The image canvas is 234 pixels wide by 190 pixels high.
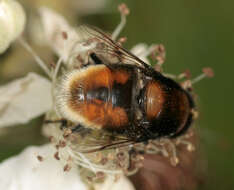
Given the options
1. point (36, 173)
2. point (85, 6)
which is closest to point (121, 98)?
point (36, 173)

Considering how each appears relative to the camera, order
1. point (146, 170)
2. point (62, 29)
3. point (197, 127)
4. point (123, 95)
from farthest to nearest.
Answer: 1. point (197, 127)
2. point (146, 170)
3. point (62, 29)
4. point (123, 95)

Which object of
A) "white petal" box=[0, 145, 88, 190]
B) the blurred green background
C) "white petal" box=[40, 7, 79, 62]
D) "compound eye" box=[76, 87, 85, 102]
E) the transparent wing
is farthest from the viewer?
the blurred green background

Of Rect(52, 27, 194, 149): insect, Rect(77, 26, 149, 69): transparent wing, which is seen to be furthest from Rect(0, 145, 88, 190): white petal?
Rect(77, 26, 149, 69): transparent wing

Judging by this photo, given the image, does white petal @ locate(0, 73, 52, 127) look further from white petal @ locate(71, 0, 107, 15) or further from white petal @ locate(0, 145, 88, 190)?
white petal @ locate(71, 0, 107, 15)

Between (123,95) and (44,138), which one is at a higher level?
(123,95)

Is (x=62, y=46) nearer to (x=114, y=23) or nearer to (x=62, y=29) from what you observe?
(x=62, y=29)

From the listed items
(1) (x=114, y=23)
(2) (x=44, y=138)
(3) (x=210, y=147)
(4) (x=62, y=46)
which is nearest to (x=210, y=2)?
(1) (x=114, y=23)

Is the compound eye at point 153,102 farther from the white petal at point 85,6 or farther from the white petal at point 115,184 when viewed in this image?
the white petal at point 85,6
